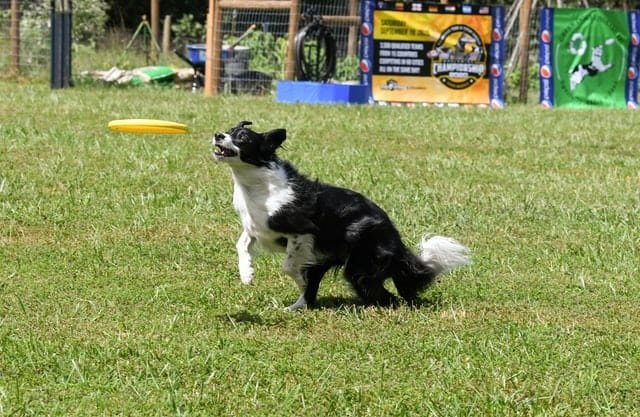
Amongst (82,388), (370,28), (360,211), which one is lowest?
(82,388)

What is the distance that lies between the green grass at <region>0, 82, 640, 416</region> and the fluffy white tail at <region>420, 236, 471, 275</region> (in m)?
0.19

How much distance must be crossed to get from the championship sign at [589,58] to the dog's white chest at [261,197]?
14.1 meters

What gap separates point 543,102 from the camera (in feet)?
64.2

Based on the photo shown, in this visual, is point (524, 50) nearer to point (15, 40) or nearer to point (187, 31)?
point (15, 40)

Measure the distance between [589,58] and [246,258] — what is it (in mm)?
14980

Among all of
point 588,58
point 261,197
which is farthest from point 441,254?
point 588,58

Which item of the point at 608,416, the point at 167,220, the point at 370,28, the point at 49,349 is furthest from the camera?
the point at 370,28

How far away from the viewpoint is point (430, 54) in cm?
1912

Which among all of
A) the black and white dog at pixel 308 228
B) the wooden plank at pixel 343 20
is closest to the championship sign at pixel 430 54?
the wooden plank at pixel 343 20

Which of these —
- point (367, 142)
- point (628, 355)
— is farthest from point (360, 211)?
point (367, 142)

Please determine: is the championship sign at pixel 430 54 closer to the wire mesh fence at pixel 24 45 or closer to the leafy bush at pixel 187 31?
the wire mesh fence at pixel 24 45

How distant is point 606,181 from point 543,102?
358 inches

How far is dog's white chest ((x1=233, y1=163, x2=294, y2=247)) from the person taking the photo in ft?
19.8

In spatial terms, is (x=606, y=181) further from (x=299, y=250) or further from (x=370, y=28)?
(x=370, y=28)
